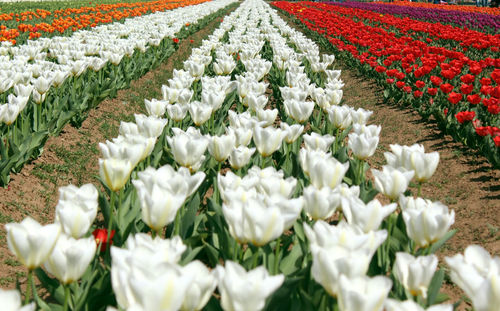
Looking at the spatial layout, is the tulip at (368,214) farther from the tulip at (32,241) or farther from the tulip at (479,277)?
the tulip at (32,241)

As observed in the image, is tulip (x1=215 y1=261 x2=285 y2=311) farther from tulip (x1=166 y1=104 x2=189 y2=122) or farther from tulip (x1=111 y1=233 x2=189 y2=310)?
tulip (x1=166 y1=104 x2=189 y2=122)

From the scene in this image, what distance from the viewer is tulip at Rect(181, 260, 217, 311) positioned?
4.63ft

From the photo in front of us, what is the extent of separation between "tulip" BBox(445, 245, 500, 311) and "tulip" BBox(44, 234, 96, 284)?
1210mm

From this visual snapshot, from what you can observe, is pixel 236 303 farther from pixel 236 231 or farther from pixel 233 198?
pixel 233 198

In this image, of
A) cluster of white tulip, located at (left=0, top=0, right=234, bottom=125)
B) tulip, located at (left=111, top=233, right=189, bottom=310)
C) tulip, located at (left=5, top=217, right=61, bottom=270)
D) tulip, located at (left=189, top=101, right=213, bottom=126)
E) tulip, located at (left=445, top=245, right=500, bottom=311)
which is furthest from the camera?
cluster of white tulip, located at (left=0, top=0, right=234, bottom=125)

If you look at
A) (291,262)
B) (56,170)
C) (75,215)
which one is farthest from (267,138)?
(56,170)

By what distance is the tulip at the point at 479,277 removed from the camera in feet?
4.30

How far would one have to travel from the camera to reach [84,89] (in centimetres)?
619

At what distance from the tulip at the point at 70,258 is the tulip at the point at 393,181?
139cm

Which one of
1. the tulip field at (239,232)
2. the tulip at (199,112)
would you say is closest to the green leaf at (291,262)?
the tulip field at (239,232)

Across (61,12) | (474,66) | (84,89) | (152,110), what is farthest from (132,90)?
(61,12)

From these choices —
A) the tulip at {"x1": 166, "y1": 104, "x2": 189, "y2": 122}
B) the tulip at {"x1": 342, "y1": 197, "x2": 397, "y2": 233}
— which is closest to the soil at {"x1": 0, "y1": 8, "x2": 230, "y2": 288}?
the tulip at {"x1": 166, "y1": 104, "x2": 189, "y2": 122}

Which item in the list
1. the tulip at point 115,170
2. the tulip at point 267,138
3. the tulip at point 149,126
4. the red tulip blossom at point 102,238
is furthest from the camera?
the tulip at point 149,126

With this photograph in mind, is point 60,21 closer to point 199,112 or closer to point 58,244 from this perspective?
point 199,112
